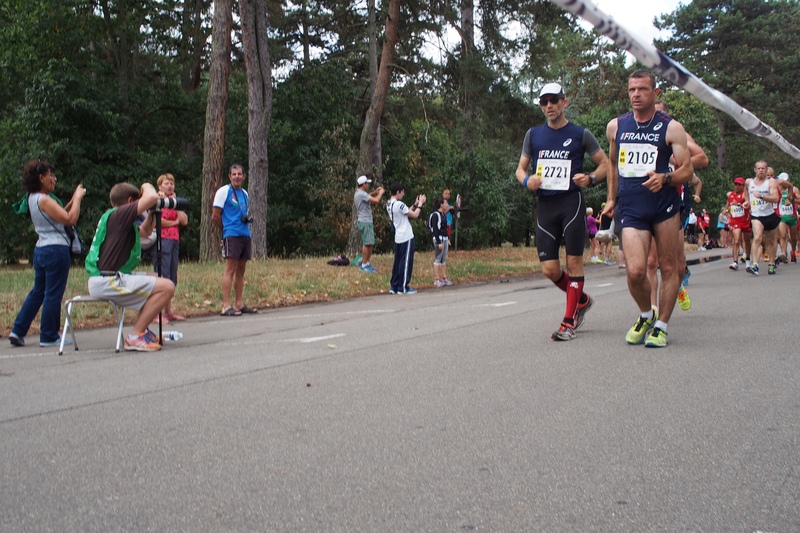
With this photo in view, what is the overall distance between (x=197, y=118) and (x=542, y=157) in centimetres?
2923

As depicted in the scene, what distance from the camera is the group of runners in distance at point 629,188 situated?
708 cm

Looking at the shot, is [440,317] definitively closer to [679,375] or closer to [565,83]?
[679,375]

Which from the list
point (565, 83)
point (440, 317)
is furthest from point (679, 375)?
point (565, 83)

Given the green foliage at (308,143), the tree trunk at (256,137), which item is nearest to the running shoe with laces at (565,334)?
the tree trunk at (256,137)

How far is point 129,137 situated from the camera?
33.3m

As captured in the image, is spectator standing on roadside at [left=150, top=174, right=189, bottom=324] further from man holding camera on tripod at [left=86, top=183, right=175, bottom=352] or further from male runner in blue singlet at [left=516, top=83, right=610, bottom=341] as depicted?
male runner in blue singlet at [left=516, top=83, right=610, bottom=341]

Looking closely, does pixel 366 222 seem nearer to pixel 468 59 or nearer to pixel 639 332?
pixel 639 332

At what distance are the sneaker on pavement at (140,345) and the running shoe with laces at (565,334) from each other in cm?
372

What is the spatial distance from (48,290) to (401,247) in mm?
7514

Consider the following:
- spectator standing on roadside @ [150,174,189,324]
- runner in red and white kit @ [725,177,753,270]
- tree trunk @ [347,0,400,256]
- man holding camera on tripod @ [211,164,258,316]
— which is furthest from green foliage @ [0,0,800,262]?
spectator standing on roadside @ [150,174,189,324]

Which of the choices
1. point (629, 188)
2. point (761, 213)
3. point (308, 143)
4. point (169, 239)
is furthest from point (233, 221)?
point (308, 143)

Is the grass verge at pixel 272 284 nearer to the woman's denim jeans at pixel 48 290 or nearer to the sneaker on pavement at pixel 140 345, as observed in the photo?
the woman's denim jeans at pixel 48 290

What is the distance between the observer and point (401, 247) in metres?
15.1

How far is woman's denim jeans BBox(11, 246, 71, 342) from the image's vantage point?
27.8 feet
